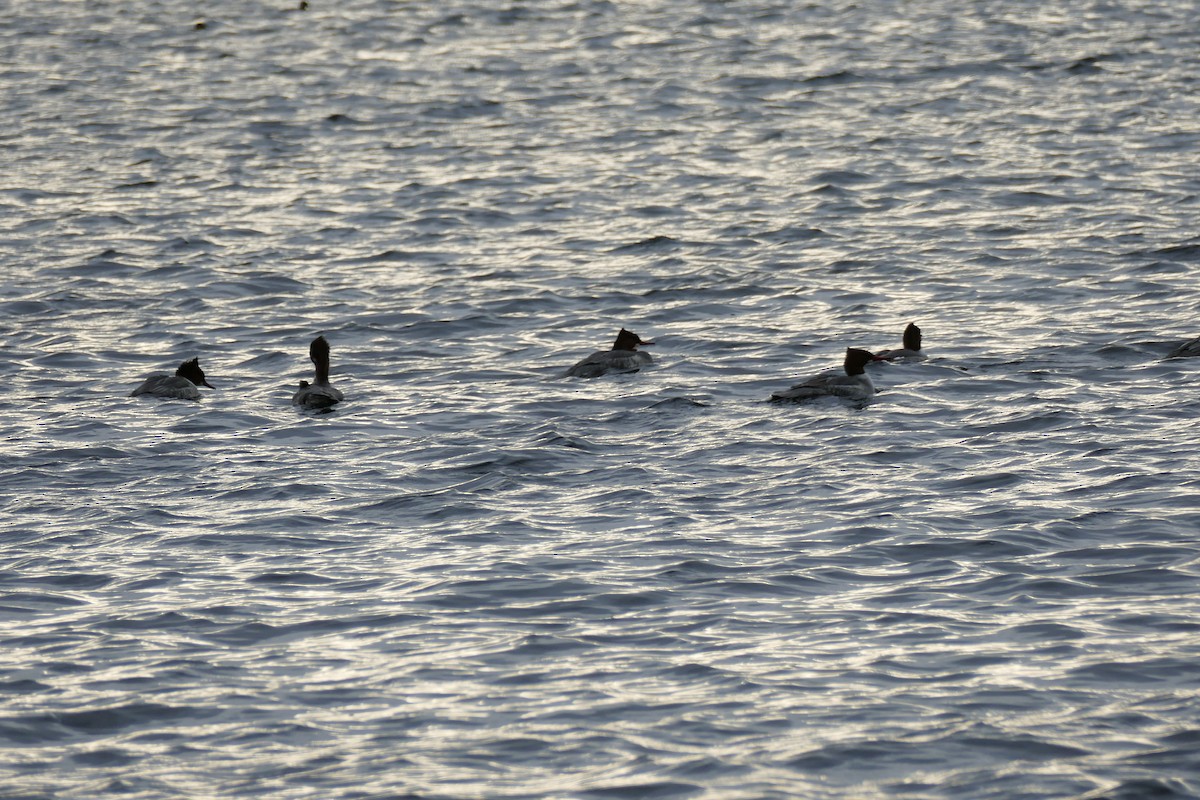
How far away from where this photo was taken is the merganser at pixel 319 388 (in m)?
18.4

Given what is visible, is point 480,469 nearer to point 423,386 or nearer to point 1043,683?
point 423,386

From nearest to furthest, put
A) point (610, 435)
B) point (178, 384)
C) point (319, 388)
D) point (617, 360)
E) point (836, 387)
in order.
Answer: point (610, 435) → point (836, 387) → point (319, 388) → point (178, 384) → point (617, 360)

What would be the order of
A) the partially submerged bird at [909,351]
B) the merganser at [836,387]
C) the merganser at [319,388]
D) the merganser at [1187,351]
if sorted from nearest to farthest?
the merganser at [836,387] → the merganser at [319,388] → the merganser at [1187,351] → the partially submerged bird at [909,351]

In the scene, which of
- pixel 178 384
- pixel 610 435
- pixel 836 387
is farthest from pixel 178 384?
pixel 836 387

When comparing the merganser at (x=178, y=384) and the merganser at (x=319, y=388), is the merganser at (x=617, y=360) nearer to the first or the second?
the merganser at (x=319, y=388)

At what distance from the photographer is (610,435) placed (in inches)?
669

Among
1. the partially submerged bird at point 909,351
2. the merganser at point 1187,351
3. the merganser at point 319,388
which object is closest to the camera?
the merganser at point 319,388

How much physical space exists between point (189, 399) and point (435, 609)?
736 centimetres

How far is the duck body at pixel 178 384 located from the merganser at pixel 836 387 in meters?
6.24

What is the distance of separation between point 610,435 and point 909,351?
425 centimetres

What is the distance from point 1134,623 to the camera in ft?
38.5

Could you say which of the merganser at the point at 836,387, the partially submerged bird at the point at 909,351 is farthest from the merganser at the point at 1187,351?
the merganser at the point at 836,387

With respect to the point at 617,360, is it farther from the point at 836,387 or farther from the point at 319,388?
the point at 319,388

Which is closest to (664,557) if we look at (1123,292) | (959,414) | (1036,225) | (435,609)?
(435,609)
